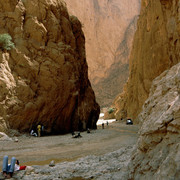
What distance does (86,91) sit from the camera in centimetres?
2175

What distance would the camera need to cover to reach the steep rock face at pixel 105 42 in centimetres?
6762

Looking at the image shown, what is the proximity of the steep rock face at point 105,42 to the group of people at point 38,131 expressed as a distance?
52.6 metres

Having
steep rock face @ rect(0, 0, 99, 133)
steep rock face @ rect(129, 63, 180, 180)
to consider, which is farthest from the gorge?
steep rock face @ rect(129, 63, 180, 180)

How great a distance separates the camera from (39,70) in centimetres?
1542

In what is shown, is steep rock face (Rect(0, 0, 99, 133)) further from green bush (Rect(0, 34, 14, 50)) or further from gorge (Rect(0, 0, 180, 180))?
green bush (Rect(0, 34, 14, 50))

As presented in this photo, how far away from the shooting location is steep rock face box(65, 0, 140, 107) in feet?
222

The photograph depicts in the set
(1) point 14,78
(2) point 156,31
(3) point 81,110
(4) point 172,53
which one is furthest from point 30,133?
(2) point 156,31

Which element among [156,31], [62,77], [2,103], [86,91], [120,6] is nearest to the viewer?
[2,103]

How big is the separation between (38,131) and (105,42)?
63.8 meters

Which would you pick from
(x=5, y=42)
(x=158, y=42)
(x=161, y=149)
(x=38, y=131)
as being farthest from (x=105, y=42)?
(x=161, y=149)

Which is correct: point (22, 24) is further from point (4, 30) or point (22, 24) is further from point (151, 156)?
point (151, 156)

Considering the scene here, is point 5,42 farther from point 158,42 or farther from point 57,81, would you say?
point 158,42

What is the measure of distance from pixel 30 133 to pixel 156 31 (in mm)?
15647

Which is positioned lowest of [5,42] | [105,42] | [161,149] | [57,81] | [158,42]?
[161,149]
